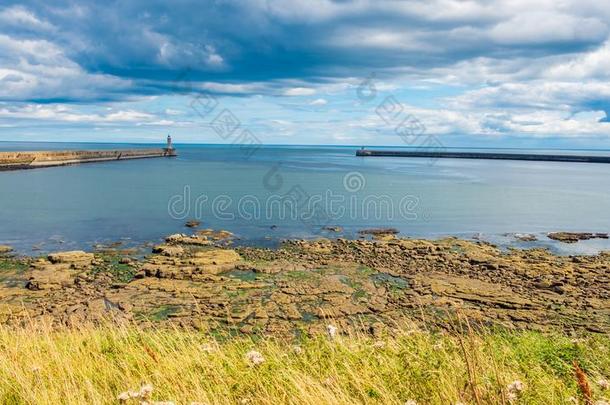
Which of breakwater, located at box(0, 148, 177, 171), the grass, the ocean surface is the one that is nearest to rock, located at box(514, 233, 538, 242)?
the ocean surface

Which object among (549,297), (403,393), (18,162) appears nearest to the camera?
(403,393)

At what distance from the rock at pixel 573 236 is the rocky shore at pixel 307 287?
5362mm

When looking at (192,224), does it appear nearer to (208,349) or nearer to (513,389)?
(208,349)

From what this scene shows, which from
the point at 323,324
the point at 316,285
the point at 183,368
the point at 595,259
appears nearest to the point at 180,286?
the point at 316,285

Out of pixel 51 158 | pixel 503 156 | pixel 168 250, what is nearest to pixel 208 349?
pixel 168 250

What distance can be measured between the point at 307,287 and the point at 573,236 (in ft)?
76.0

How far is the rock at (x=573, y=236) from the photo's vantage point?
31234 millimetres

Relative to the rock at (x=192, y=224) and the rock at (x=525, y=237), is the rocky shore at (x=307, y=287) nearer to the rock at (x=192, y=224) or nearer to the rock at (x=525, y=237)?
the rock at (x=525, y=237)

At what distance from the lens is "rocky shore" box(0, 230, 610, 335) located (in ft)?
50.0

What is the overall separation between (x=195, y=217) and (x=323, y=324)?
2496 centimetres

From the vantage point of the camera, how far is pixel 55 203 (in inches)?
1721

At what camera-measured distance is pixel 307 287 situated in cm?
1856

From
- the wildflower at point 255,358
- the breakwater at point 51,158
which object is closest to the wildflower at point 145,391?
the wildflower at point 255,358

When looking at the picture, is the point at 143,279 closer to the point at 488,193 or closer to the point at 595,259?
the point at 595,259
